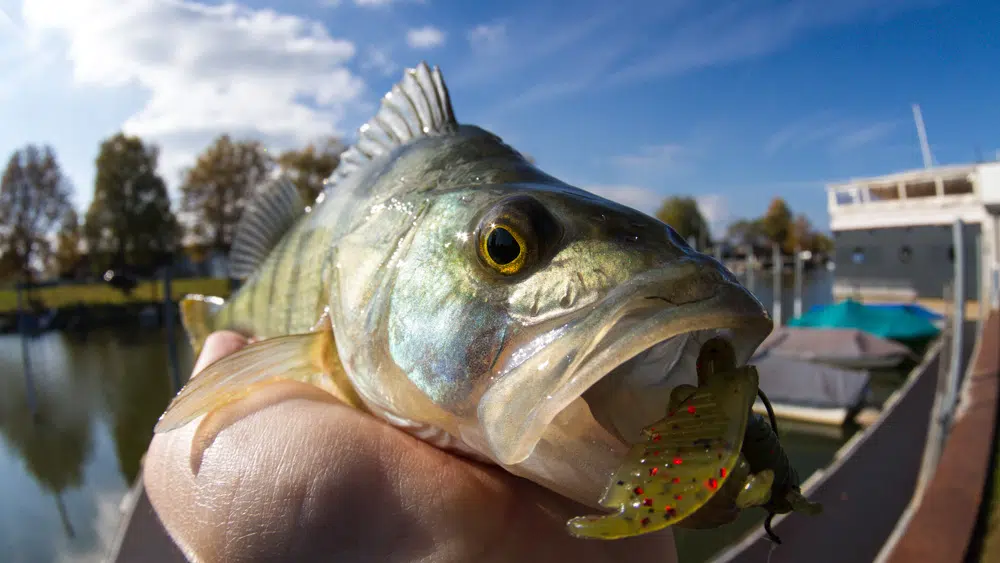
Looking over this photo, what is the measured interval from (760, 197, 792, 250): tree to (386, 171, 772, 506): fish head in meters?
83.0

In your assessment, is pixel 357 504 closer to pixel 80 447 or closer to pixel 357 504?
pixel 357 504

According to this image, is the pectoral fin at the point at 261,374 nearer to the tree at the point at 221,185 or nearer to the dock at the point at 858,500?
the dock at the point at 858,500

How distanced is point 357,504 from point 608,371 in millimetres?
745

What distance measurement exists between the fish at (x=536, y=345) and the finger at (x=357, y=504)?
3.9 inches

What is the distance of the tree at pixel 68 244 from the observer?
37469mm

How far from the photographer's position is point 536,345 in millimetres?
1123

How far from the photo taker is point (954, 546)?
5.06 meters

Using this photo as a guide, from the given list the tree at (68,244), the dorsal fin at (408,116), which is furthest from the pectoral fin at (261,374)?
the tree at (68,244)

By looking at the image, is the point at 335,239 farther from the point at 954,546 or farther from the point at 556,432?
the point at 954,546

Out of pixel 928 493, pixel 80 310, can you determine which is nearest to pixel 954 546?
pixel 928 493

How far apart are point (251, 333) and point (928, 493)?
739cm

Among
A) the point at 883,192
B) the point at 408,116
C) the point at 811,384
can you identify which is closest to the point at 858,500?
the point at 811,384

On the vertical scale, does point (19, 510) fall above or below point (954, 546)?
below

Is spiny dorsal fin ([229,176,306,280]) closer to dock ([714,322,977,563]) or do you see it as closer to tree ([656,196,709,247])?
dock ([714,322,977,563])
